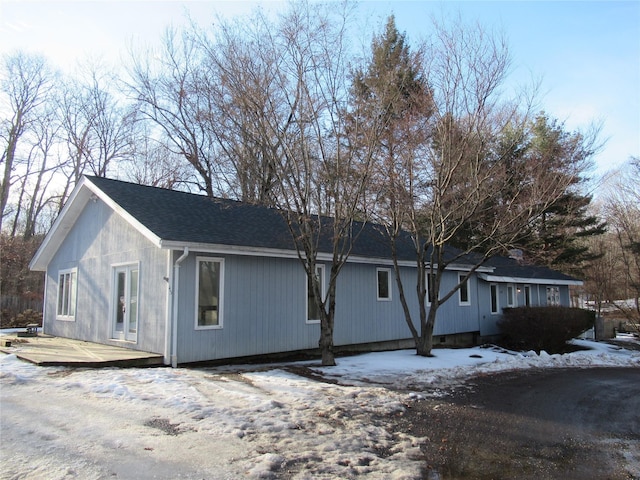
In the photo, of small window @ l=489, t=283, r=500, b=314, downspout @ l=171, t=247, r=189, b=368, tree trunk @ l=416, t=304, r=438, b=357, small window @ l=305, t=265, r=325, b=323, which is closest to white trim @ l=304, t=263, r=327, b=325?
small window @ l=305, t=265, r=325, b=323

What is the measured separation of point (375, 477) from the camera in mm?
4340

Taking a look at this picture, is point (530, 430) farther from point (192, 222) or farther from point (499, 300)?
point (499, 300)

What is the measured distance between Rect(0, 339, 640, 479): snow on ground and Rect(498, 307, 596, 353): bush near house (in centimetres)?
841

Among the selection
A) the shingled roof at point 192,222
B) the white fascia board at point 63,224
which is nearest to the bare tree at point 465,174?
the shingled roof at point 192,222

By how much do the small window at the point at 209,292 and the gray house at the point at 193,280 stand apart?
22 millimetres

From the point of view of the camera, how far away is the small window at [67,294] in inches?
556

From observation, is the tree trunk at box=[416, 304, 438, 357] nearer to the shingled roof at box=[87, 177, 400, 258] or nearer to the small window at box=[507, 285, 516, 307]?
the shingled roof at box=[87, 177, 400, 258]

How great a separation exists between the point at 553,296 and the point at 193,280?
63.0 ft

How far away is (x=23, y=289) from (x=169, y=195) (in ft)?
47.8

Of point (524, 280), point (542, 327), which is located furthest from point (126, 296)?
point (524, 280)

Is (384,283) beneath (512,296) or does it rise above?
above

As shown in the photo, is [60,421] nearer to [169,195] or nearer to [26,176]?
[169,195]

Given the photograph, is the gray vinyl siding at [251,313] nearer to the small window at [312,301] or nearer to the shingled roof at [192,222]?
the small window at [312,301]

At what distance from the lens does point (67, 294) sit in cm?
1468
